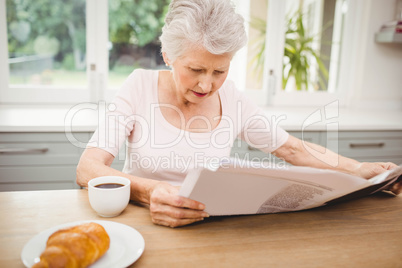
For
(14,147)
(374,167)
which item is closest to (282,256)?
(374,167)

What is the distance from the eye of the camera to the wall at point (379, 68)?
278cm

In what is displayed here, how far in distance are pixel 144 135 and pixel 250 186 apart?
1.98 feet

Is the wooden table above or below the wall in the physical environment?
below

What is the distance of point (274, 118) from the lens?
2262 mm

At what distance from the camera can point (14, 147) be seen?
175 cm

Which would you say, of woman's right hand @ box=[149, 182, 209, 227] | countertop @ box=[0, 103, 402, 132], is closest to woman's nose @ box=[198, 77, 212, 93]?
woman's right hand @ box=[149, 182, 209, 227]

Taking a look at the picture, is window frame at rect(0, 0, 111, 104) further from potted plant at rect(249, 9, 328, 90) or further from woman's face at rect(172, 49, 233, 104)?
woman's face at rect(172, 49, 233, 104)

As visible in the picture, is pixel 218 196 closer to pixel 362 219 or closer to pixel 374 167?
pixel 362 219

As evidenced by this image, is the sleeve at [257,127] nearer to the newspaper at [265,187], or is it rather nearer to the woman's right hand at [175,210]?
the newspaper at [265,187]

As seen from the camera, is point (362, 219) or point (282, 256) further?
point (362, 219)

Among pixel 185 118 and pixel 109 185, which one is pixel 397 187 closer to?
pixel 185 118

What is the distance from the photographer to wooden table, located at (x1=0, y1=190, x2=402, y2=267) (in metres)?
0.65

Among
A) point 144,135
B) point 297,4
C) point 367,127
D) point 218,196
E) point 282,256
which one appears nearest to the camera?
point 282,256

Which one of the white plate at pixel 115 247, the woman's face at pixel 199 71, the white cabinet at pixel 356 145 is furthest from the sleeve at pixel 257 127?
the white plate at pixel 115 247
